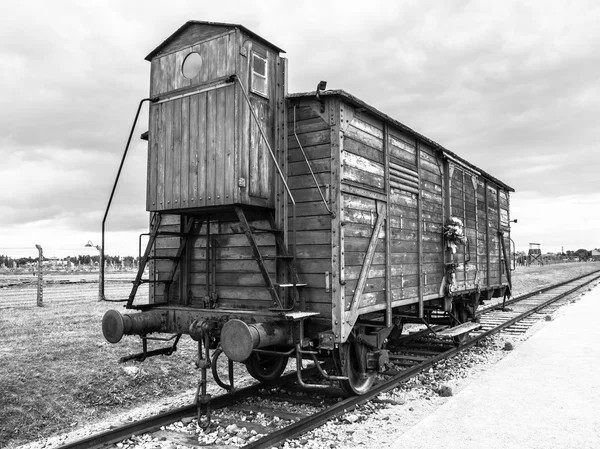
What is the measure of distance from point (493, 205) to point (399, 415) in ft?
28.9

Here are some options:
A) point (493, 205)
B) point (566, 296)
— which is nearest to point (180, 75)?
point (493, 205)

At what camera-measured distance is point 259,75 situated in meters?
6.16

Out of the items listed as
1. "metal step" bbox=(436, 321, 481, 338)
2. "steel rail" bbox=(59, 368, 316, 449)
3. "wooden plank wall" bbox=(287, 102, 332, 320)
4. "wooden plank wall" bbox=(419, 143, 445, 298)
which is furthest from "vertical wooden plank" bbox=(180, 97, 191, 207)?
"metal step" bbox=(436, 321, 481, 338)

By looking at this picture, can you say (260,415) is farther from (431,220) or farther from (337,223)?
(431,220)

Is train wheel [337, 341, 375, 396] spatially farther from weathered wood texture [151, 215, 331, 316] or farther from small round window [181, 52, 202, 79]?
small round window [181, 52, 202, 79]

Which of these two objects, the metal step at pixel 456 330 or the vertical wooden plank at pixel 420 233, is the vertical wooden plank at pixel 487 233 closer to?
the metal step at pixel 456 330

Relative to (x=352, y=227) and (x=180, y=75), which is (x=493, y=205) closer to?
(x=352, y=227)

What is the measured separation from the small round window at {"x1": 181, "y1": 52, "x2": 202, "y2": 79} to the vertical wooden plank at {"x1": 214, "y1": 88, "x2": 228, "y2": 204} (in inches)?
21.2

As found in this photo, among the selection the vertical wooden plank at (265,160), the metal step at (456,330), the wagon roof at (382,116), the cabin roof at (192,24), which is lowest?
the metal step at (456,330)

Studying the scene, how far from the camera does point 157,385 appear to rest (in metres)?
7.58

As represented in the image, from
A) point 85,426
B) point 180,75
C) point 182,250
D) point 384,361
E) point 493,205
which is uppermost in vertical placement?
point 180,75

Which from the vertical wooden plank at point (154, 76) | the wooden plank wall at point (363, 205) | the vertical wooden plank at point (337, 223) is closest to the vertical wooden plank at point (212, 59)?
the vertical wooden plank at point (154, 76)

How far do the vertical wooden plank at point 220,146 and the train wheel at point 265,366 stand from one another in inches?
96.8

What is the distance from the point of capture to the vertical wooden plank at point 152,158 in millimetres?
6496
